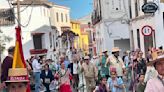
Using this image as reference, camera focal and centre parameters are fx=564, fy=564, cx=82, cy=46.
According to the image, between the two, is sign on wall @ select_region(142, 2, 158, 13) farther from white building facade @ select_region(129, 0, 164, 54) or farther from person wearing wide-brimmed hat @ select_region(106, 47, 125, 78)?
person wearing wide-brimmed hat @ select_region(106, 47, 125, 78)

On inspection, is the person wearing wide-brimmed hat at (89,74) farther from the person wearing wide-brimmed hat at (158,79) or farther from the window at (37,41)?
the window at (37,41)

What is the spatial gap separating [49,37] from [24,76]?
183 ft

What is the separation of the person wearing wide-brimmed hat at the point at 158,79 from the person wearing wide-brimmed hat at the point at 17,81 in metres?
1.60

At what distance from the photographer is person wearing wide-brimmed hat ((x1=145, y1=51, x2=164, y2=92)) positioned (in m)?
6.12

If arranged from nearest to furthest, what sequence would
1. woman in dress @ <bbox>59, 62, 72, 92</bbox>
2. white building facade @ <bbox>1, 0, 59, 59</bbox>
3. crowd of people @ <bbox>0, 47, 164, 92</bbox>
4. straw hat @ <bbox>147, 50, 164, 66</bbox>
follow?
straw hat @ <bbox>147, 50, 164, 66</bbox>
crowd of people @ <bbox>0, 47, 164, 92</bbox>
woman in dress @ <bbox>59, 62, 72, 92</bbox>
white building facade @ <bbox>1, 0, 59, 59</bbox>

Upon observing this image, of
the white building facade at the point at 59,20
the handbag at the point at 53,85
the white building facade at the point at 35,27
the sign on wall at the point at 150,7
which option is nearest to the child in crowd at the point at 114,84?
the handbag at the point at 53,85

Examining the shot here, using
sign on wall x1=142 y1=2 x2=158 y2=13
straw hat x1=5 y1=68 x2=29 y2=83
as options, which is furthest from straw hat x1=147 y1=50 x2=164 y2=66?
sign on wall x1=142 y1=2 x2=158 y2=13

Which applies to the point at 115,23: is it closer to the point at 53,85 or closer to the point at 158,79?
the point at 53,85

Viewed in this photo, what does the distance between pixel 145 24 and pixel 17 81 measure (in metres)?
29.7

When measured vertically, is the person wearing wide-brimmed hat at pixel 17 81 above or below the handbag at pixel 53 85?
above

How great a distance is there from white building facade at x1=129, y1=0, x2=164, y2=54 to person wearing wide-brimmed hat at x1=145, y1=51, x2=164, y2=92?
1813 centimetres

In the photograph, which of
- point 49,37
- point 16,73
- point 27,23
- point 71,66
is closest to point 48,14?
point 49,37

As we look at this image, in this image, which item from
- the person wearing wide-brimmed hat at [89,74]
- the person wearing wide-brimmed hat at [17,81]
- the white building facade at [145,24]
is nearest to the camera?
the person wearing wide-brimmed hat at [17,81]

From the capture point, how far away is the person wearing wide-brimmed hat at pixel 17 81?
491 centimetres
